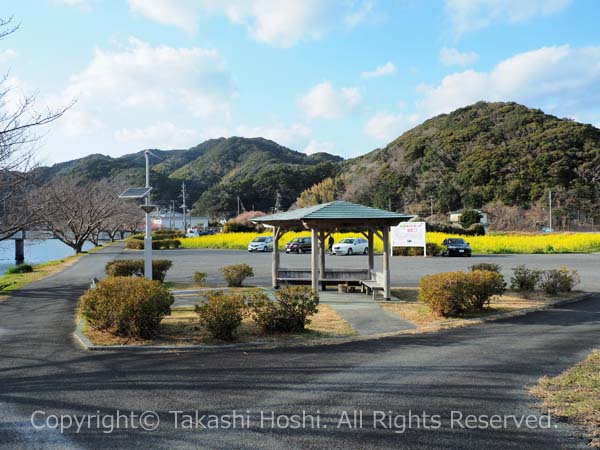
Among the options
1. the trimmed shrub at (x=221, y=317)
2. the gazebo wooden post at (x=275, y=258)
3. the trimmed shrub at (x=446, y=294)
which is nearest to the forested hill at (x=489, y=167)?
the gazebo wooden post at (x=275, y=258)

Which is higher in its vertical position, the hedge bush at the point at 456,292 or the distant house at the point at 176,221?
the distant house at the point at 176,221

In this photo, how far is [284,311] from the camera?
8.55 meters

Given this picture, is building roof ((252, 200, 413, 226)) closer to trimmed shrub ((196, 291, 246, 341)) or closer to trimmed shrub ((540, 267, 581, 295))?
trimmed shrub ((540, 267, 581, 295))

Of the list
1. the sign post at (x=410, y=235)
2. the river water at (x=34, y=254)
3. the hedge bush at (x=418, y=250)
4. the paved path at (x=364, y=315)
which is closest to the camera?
the paved path at (x=364, y=315)

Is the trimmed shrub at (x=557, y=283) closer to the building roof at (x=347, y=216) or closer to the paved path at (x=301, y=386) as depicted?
the paved path at (x=301, y=386)

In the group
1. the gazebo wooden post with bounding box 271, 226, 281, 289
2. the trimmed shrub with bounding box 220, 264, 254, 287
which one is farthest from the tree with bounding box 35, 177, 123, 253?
the gazebo wooden post with bounding box 271, 226, 281, 289

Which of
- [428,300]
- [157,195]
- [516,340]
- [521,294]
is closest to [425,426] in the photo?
[516,340]

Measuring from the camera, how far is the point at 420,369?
6.33 meters

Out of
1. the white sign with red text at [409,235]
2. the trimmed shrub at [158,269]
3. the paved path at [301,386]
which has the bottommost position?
the paved path at [301,386]

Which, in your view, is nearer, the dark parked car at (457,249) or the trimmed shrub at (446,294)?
the trimmed shrub at (446,294)

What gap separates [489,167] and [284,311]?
248ft

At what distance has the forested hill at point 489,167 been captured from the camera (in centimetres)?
6938

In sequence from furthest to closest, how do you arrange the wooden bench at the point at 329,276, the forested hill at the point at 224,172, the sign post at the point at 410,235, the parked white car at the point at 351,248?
1. the forested hill at the point at 224,172
2. the parked white car at the point at 351,248
3. the sign post at the point at 410,235
4. the wooden bench at the point at 329,276

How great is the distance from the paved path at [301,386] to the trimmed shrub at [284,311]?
114cm
